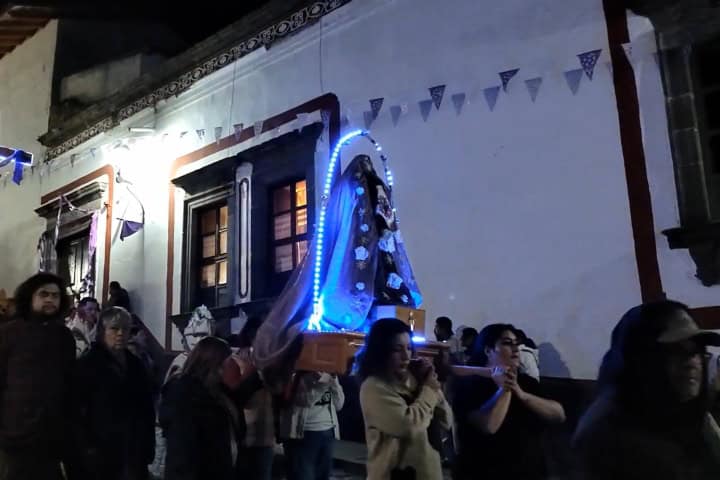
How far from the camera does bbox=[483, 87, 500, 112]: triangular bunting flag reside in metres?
6.38

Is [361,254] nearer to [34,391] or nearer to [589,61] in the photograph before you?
[34,391]

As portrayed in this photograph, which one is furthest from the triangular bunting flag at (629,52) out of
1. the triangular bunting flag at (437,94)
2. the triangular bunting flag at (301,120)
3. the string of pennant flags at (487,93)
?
the triangular bunting flag at (301,120)

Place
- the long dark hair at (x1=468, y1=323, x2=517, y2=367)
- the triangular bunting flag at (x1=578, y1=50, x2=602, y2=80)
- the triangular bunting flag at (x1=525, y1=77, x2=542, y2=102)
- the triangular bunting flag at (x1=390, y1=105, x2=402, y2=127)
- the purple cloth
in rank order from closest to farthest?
1. the long dark hair at (x1=468, y1=323, x2=517, y2=367)
2. the triangular bunting flag at (x1=578, y1=50, x2=602, y2=80)
3. the triangular bunting flag at (x1=525, y1=77, x2=542, y2=102)
4. the triangular bunting flag at (x1=390, y1=105, x2=402, y2=127)
5. the purple cloth

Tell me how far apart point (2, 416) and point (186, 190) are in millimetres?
6556

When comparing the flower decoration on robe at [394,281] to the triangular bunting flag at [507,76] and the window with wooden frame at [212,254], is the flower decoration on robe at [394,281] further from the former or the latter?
the window with wooden frame at [212,254]

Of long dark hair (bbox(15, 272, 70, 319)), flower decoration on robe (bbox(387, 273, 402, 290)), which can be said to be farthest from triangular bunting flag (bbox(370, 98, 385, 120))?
long dark hair (bbox(15, 272, 70, 319))

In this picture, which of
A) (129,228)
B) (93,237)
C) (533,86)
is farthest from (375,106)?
(93,237)

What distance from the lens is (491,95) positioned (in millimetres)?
6402

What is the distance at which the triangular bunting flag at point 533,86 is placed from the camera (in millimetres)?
6084

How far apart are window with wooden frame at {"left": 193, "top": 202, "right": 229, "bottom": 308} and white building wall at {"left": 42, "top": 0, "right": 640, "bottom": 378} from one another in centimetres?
229

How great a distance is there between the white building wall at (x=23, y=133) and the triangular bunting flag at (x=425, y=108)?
28.1ft

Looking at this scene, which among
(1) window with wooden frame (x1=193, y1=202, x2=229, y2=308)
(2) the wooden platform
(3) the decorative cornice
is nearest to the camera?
(2) the wooden platform

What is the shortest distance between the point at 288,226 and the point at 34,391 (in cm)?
519

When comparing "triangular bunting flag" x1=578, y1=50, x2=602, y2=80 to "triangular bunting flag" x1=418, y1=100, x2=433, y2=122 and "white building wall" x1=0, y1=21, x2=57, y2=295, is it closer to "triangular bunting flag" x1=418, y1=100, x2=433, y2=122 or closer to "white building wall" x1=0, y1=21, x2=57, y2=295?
"triangular bunting flag" x1=418, y1=100, x2=433, y2=122
